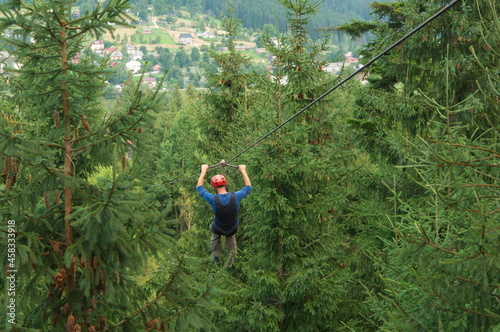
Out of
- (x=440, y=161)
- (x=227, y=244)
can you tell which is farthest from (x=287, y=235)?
(x=440, y=161)

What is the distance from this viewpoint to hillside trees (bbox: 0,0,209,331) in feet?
16.3

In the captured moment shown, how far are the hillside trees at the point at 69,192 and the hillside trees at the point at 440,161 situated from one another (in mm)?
2902

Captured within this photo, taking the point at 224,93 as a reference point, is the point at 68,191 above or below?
above

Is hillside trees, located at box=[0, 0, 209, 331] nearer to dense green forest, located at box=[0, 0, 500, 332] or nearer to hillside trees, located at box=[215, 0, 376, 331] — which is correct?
dense green forest, located at box=[0, 0, 500, 332]

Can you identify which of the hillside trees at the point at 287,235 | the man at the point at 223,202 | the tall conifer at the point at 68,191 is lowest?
the hillside trees at the point at 287,235

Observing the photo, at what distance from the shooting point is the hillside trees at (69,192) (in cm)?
496

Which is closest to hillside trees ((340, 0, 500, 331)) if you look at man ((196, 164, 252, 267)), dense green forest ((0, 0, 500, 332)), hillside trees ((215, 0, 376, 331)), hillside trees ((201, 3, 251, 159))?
dense green forest ((0, 0, 500, 332))

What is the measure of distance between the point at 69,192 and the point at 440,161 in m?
4.22

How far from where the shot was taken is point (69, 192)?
5520 millimetres

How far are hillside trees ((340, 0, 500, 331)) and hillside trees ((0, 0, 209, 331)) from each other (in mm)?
2902

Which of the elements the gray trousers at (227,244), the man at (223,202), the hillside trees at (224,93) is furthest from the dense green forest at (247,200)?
the hillside trees at (224,93)

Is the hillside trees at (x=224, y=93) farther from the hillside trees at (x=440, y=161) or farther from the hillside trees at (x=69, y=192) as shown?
the hillside trees at (x=69, y=192)

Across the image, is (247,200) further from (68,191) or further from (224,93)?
(224,93)

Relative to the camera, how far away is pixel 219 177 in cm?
693
